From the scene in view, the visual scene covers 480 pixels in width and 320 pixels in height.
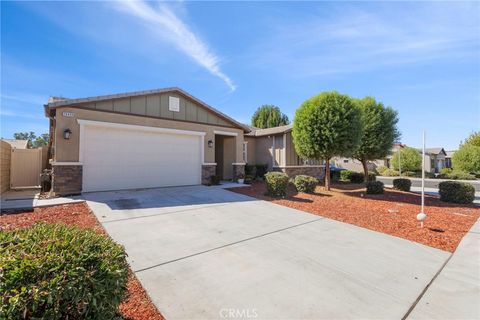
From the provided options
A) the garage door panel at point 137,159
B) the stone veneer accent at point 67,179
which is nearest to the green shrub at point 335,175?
the garage door panel at point 137,159

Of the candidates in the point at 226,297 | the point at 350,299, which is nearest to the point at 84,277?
the point at 226,297

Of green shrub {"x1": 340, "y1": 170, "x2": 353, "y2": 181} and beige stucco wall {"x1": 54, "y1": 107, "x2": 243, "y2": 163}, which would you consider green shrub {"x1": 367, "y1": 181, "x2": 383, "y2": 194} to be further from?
beige stucco wall {"x1": 54, "y1": 107, "x2": 243, "y2": 163}

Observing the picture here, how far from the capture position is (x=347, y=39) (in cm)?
834

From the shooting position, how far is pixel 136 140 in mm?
10352

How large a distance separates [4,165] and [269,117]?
27000mm

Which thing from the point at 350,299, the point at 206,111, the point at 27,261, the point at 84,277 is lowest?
the point at 350,299

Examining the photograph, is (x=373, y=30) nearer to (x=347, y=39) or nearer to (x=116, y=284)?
(x=347, y=39)

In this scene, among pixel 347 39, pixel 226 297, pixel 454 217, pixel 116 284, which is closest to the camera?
pixel 116 284

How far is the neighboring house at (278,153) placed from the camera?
15812mm

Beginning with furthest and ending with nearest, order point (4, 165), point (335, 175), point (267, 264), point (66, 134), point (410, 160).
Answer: point (410, 160), point (335, 175), point (4, 165), point (66, 134), point (267, 264)

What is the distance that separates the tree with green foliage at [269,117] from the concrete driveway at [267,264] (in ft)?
84.7

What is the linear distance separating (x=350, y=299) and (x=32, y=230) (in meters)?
3.73

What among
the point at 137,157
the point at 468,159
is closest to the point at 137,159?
the point at 137,157

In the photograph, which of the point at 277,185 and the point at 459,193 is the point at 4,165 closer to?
the point at 277,185
